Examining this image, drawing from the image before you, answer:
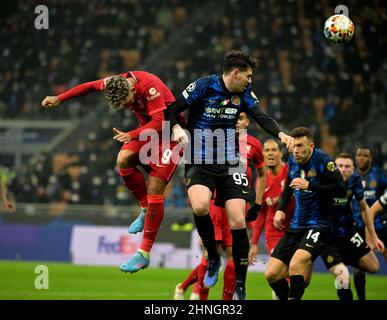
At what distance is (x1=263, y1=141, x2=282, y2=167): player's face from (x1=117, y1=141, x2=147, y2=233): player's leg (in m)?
2.48

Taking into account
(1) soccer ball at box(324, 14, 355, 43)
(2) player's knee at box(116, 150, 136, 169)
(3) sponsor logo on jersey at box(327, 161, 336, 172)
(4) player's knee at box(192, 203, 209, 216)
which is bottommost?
(4) player's knee at box(192, 203, 209, 216)

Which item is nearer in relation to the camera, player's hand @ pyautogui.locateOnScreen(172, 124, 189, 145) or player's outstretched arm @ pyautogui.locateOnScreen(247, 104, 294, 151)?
player's hand @ pyautogui.locateOnScreen(172, 124, 189, 145)

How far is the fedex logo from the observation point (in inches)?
669

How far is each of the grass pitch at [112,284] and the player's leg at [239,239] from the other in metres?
3.78

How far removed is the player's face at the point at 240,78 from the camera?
7.84m

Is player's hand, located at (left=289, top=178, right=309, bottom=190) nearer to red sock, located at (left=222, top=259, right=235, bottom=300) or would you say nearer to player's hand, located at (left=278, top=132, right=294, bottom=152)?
player's hand, located at (left=278, top=132, right=294, bottom=152)

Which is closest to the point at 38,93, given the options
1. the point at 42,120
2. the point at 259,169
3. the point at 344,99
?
the point at 42,120

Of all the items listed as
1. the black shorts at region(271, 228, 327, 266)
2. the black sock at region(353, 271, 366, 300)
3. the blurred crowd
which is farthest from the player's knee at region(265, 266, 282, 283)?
the blurred crowd

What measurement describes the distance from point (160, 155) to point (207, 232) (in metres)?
0.98

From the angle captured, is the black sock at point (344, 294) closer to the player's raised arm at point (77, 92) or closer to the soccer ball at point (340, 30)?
the soccer ball at point (340, 30)

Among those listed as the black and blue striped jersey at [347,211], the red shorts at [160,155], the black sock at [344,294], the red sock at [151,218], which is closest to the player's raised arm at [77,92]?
the red shorts at [160,155]

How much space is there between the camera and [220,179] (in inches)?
316

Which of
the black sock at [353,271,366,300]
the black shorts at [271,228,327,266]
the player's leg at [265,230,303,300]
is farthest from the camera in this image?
the black sock at [353,271,366,300]

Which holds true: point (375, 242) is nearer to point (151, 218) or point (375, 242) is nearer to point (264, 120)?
point (264, 120)
